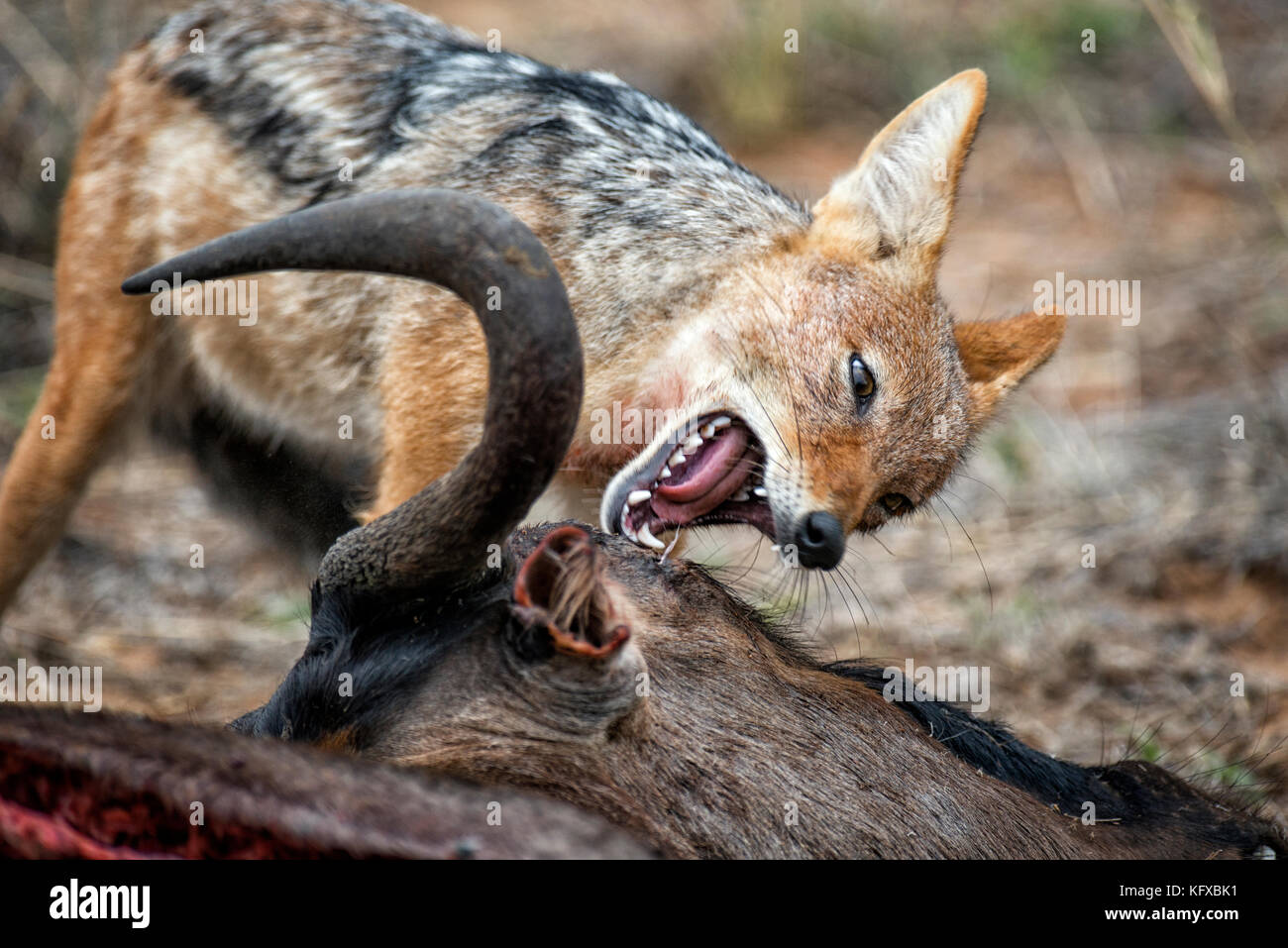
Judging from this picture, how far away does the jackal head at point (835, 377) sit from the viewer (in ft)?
11.7

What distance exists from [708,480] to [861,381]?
476 mm

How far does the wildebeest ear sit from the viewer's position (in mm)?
2189

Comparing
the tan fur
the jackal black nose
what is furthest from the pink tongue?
the jackal black nose

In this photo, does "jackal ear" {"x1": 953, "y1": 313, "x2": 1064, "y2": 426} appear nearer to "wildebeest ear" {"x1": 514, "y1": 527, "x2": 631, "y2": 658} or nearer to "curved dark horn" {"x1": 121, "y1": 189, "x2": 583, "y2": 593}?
"wildebeest ear" {"x1": 514, "y1": 527, "x2": 631, "y2": 658}

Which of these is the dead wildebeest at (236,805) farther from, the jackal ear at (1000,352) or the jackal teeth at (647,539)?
the jackal ear at (1000,352)

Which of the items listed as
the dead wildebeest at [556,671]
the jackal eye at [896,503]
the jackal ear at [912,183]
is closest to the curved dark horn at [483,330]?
the dead wildebeest at [556,671]

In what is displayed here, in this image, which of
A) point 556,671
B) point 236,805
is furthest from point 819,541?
point 236,805

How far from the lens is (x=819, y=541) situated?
3.46 m

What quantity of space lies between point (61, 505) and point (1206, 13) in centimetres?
865

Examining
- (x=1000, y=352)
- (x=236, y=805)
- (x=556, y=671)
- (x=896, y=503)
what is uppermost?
(x=1000, y=352)

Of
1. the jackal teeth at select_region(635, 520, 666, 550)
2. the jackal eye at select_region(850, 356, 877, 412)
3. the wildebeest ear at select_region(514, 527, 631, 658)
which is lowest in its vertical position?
the wildebeest ear at select_region(514, 527, 631, 658)

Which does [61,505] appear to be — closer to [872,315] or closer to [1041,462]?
[872,315]

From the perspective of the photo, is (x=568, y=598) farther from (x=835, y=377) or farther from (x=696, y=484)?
(x=835, y=377)
